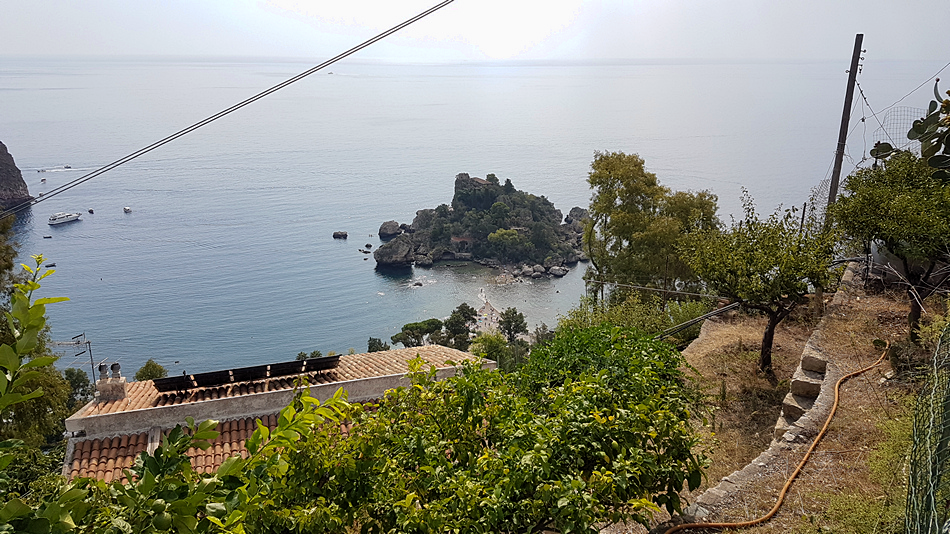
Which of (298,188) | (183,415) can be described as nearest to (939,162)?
(183,415)

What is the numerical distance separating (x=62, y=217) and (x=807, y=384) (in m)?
112

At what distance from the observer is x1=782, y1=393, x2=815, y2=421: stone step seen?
329 inches

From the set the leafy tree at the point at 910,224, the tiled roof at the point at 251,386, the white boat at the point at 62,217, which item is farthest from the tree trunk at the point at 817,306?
the white boat at the point at 62,217

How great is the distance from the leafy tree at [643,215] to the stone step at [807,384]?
12371 millimetres

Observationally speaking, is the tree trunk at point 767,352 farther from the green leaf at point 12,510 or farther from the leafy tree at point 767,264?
the green leaf at point 12,510

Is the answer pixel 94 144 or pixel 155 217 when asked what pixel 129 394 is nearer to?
pixel 155 217

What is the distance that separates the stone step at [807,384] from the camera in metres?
8.57

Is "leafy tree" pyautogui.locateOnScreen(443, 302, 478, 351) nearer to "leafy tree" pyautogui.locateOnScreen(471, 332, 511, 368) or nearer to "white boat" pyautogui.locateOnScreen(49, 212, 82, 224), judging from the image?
"leafy tree" pyautogui.locateOnScreen(471, 332, 511, 368)

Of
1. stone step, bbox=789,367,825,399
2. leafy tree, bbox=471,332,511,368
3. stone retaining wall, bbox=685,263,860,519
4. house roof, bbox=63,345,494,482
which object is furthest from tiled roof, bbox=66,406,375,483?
leafy tree, bbox=471,332,511,368

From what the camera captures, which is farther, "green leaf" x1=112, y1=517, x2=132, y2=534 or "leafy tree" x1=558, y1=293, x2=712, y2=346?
"leafy tree" x1=558, y1=293, x2=712, y2=346

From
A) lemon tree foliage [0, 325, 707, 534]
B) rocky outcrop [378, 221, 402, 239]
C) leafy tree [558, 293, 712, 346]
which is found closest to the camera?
lemon tree foliage [0, 325, 707, 534]

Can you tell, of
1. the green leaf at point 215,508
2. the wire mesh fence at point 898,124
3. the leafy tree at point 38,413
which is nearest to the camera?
the green leaf at point 215,508

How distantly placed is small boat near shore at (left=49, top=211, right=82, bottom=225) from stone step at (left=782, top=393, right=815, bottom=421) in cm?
11168

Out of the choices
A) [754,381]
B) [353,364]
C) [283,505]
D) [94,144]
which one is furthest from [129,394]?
[94,144]
